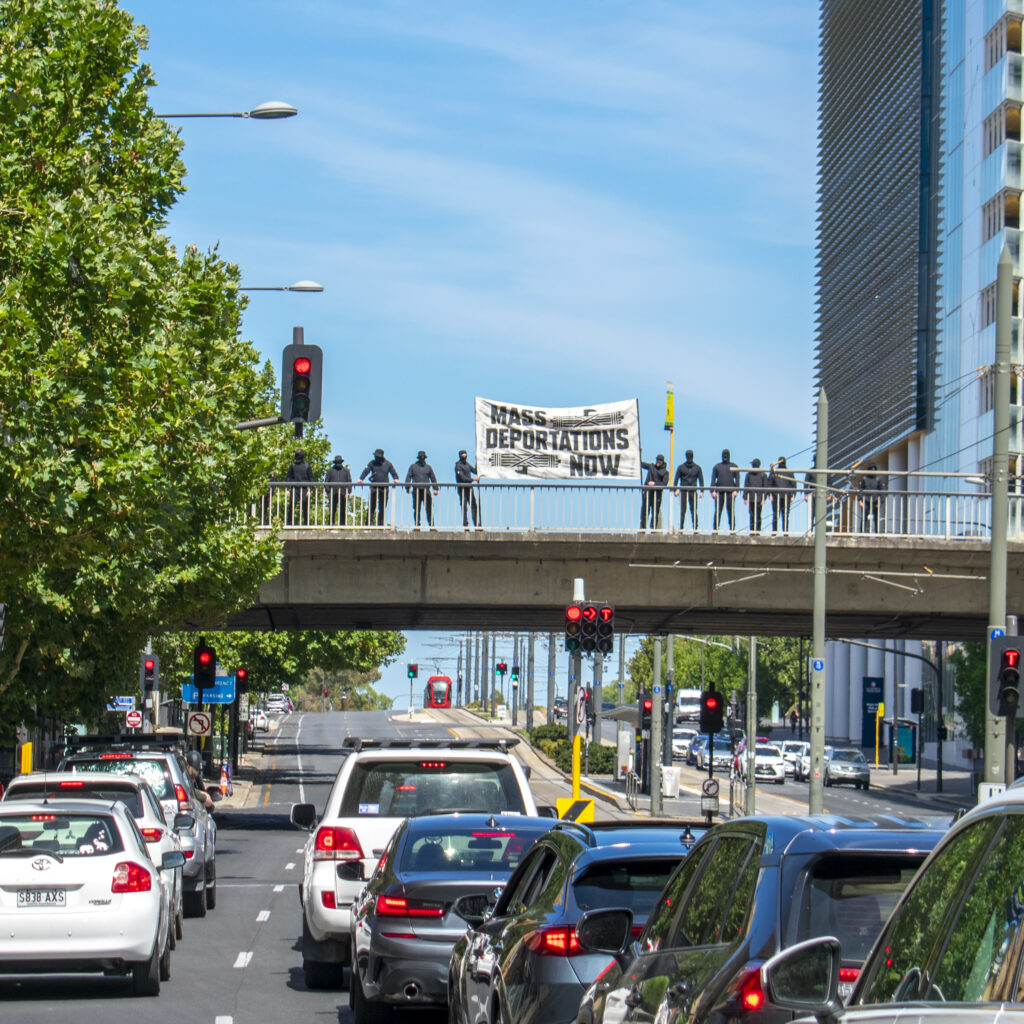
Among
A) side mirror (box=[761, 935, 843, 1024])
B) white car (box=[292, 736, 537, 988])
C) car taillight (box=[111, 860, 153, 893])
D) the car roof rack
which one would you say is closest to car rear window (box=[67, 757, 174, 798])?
the car roof rack

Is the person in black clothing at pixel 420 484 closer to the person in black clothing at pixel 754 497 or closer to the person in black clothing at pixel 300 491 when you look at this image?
the person in black clothing at pixel 300 491

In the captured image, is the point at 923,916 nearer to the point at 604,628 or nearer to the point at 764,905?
the point at 764,905

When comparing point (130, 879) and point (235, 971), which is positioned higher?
point (130, 879)

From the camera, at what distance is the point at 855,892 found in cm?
546

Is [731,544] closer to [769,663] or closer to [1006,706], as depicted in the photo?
[1006,706]

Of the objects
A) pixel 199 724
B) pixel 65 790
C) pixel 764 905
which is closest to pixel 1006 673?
pixel 65 790

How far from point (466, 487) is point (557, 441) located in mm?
2124

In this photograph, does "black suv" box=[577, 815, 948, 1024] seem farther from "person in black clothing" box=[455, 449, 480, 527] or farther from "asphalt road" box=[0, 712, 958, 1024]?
"person in black clothing" box=[455, 449, 480, 527]

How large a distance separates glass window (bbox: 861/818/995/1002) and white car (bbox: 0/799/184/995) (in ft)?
33.1

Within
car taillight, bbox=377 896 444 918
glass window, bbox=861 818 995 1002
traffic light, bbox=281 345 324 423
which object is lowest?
car taillight, bbox=377 896 444 918

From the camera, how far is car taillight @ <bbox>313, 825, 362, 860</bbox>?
13.6 meters

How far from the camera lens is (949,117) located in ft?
296

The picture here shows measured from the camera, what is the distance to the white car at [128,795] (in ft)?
54.3

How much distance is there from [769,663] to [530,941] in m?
112
